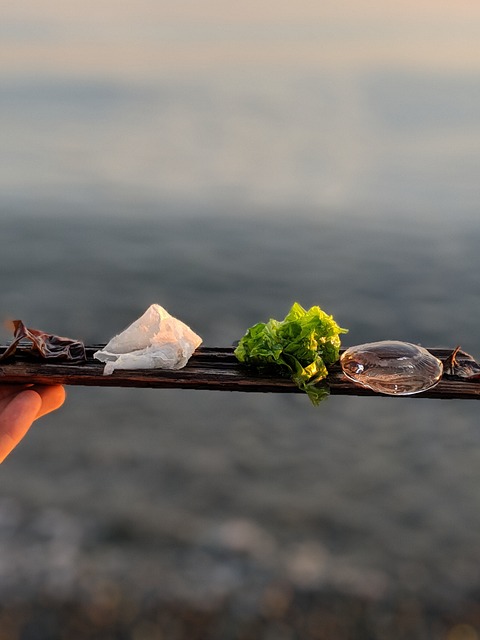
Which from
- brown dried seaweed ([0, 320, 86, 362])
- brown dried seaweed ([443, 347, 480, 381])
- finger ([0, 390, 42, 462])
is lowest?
finger ([0, 390, 42, 462])

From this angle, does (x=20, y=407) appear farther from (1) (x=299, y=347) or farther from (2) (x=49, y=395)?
(1) (x=299, y=347)

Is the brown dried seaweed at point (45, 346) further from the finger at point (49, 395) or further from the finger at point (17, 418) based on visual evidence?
the finger at point (17, 418)

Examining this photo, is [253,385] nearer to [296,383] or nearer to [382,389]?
[296,383]

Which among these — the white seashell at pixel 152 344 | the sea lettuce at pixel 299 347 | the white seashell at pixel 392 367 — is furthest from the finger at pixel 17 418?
the white seashell at pixel 392 367

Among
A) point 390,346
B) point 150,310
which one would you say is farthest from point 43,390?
point 390,346

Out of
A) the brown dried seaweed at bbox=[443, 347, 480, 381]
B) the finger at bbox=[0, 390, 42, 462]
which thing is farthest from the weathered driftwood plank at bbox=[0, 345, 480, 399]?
the finger at bbox=[0, 390, 42, 462]

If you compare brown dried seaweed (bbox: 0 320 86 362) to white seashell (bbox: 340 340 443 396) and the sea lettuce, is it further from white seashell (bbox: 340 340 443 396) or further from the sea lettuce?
white seashell (bbox: 340 340 443 396)
